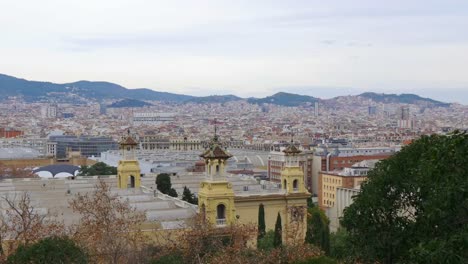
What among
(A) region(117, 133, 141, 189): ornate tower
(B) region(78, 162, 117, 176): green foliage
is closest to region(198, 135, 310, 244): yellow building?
(A) region(117, 133, 141, 189): ornate tower

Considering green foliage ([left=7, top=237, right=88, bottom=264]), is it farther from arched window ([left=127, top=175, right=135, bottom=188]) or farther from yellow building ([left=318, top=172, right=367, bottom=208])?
yellow building ([left=318, top=172, right=367, bottom=208])

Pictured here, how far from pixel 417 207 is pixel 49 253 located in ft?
23.1

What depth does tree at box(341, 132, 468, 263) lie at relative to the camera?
1275cm

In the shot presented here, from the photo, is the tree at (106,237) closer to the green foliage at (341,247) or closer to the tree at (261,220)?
the green foliage at (341,247)

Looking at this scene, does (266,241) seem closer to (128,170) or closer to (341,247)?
(341,247)

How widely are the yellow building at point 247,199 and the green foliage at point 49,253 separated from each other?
29.6ft

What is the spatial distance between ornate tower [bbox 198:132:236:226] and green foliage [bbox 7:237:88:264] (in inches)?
378

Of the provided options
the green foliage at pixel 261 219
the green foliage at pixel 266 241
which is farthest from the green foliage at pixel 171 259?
the green foliage at pixel 261 219

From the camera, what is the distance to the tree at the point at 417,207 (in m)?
12.8

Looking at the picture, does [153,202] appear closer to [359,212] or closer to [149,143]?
[359,212]

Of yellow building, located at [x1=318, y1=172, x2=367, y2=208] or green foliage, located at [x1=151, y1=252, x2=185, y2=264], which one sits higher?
green foliage, located at [x1=151, y1=252, x2=185, y2=264]

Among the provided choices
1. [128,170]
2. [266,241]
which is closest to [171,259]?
[266,241]

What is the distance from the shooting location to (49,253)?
15.9 meters

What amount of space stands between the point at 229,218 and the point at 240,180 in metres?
9.89
